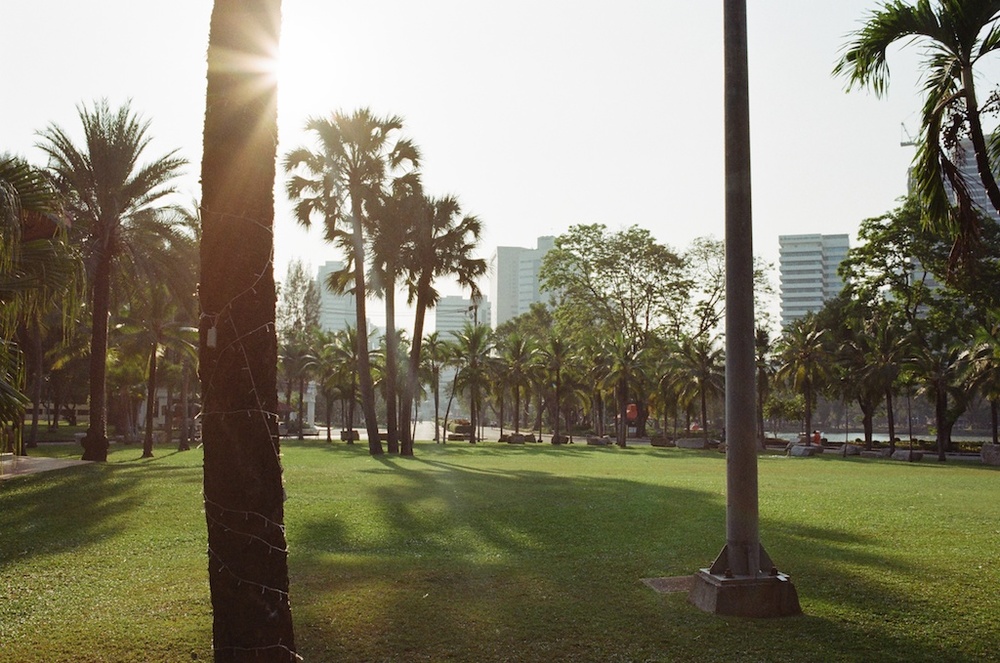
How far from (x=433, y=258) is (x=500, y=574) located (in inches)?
984

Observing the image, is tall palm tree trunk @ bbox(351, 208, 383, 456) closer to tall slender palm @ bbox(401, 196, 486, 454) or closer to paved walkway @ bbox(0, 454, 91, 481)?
tall slender palm @ bbox(401, 196, 486, 454)

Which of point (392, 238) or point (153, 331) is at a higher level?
point (392, 238)

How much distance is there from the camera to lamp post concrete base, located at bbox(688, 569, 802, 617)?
624cm

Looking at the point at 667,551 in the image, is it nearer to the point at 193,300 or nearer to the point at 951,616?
the point at 951,616

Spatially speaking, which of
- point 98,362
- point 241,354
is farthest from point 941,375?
point 241,354

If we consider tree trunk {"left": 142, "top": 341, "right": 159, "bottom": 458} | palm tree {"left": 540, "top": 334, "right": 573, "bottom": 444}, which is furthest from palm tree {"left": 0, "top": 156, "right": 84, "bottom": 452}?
palm tree {"left": 540, "top": 334, "right": 573, "bottom": 444}

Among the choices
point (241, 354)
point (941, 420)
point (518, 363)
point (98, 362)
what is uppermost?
point (518, 363)

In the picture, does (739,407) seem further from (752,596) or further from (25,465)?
(25,465)

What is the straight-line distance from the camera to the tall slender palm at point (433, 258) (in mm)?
32000

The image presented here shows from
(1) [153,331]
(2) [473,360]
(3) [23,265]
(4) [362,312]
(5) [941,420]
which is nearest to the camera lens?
(3) [23,265]

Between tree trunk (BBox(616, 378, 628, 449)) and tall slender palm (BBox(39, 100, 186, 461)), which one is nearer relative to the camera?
tall slender palm (BBox(39, 100, 186, 461))

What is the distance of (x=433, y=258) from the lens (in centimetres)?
3219

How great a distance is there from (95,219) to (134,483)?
9.54 meters

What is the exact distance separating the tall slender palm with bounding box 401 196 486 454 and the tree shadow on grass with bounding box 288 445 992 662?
18586mm
